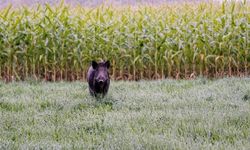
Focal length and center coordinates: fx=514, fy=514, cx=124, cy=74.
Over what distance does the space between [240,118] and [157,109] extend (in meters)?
1.31

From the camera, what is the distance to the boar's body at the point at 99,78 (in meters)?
7.50

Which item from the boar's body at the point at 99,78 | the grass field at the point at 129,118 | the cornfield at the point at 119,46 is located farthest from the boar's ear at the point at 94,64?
the cornfield at the point at 119,46

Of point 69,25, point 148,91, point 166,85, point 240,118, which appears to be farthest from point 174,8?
point 240,118

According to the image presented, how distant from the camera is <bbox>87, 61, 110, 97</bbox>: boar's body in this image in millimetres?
7500

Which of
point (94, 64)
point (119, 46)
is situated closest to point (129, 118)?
point (94, 64)

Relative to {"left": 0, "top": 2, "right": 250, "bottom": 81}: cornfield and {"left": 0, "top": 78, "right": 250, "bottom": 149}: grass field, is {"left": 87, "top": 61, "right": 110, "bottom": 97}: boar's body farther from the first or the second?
{"left": 0, "top": 2, "right": 250, "bottom": 81}: cornfield

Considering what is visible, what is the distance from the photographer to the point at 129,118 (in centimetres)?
613

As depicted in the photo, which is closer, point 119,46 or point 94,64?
point 94,64

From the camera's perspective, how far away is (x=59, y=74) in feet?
38.5

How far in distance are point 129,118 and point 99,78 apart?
1.46 metres

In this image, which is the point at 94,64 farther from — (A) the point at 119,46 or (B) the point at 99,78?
(A) the point at 119,46

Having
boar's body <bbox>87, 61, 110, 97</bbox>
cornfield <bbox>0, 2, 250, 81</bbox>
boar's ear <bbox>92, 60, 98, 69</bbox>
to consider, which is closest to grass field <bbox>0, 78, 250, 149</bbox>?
boar's body <bbox>87, 61, 110, 97</bbox>

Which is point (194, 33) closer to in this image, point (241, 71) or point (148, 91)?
point (241, 71)

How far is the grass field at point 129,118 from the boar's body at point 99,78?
0.73ft
